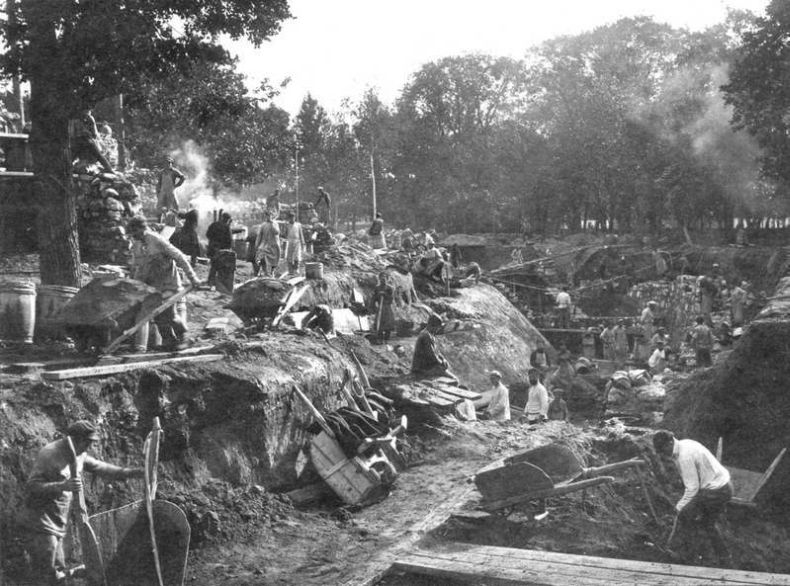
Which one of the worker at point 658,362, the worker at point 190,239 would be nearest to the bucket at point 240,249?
the worker at point 190,239

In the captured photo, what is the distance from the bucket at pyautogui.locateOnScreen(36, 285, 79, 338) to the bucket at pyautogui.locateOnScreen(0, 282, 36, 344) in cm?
25

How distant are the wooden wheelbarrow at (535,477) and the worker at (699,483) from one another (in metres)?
0.75

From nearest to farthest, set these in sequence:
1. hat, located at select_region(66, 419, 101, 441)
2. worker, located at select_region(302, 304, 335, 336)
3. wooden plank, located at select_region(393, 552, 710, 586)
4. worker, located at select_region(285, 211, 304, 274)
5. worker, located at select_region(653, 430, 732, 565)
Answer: hat, located at select_region(66, 419, 101, 441)
wooden plank, located at select_region(393, 552, 710, 586)
worker, located at select_region(653, 430, 732, 565)
worker, located at select_region(302, 304, 335, 336)
worker, located at select_region(285, 211, 304, 274)

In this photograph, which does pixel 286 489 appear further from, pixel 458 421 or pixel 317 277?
pixel 317 277

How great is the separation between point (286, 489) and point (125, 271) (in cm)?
771

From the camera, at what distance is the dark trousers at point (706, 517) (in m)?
9.17

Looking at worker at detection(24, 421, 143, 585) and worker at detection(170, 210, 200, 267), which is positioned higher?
Result: worker at detection(170, 210, 200, 267)

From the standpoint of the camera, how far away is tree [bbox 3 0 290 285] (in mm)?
11664

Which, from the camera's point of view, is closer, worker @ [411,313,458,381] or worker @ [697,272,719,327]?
worker @ [411,313,458,381]

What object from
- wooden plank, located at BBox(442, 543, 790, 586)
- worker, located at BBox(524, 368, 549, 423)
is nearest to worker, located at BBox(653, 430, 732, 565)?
wooden plank, located at BBox(442, 543, 790, 586)

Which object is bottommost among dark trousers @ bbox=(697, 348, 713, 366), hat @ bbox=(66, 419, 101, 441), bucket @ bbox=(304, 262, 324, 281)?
dark trousers @ bbox=(697, 348, 713, 366)

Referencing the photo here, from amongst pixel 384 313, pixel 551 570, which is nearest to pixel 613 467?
pixel 551 570

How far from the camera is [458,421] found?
14164mm

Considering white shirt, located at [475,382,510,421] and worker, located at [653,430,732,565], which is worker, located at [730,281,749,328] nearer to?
white shirt, located at [475,382,510,421]
